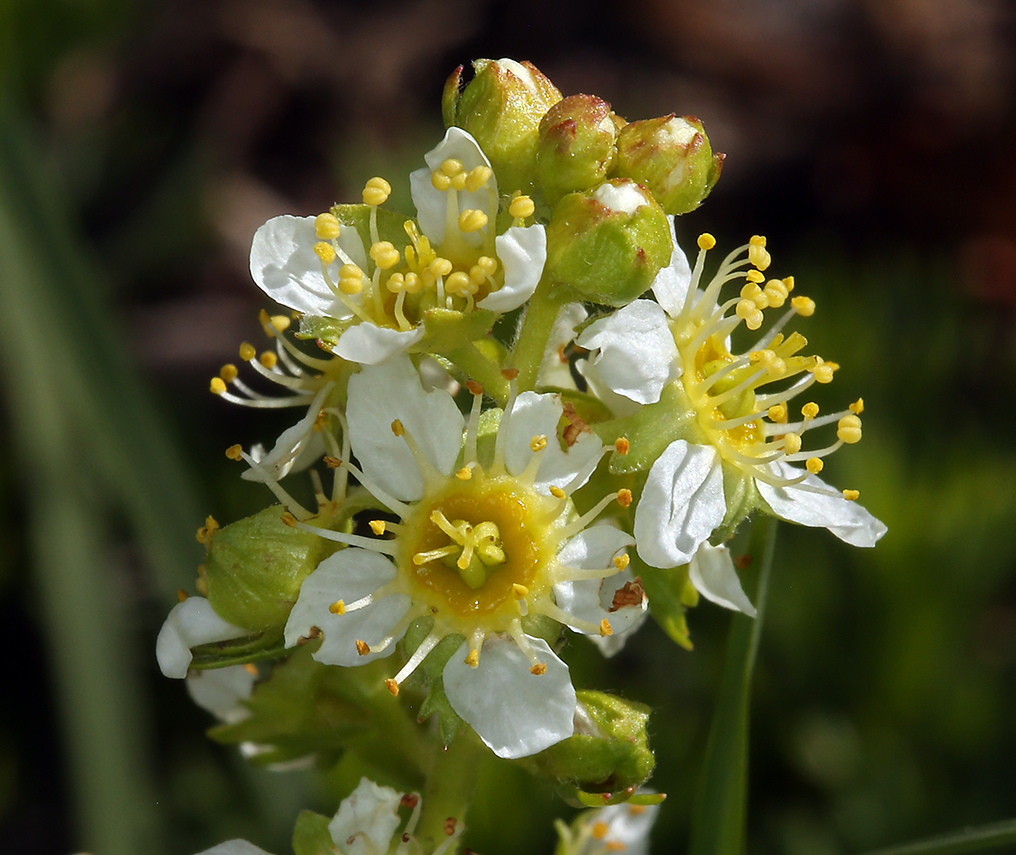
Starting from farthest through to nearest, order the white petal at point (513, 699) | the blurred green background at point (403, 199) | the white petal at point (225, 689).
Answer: the blurred green background at point (403, 199) < the white petal at point (225, 689) < the white petal at point (513, 699)

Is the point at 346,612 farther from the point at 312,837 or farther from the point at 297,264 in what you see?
the point at 297,264

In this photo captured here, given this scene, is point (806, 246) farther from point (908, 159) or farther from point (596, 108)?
point (596, 108)

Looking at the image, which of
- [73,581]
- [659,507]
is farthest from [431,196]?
[73,581]

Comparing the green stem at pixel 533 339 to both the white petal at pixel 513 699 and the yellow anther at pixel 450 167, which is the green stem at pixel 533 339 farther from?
the white petal at pixel 513 699

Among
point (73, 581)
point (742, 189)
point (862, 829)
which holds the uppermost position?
point (742, 189)

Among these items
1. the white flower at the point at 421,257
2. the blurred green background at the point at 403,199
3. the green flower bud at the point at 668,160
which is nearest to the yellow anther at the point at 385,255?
the white flower at the point at 421,257

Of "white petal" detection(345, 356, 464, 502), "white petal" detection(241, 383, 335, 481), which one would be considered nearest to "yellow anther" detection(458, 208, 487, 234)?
"white petal" detection(345, 356, 464, 502)
